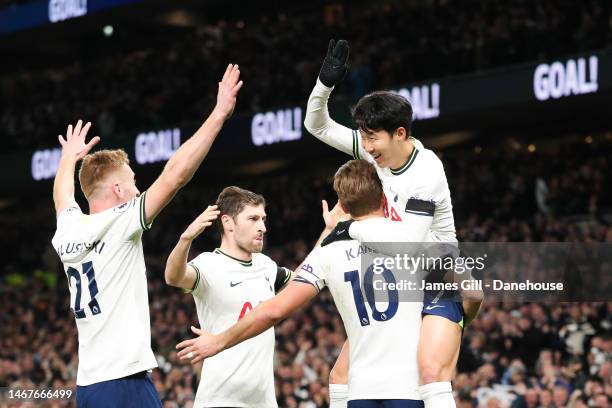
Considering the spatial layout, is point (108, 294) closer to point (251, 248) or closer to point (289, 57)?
point (251, 248)

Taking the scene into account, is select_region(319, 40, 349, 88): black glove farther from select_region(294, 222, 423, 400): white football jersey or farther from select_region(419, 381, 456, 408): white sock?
select_region(419, 381, 456, 408): white sock

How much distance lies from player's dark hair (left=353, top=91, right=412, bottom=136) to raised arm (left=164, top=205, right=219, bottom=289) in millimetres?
985

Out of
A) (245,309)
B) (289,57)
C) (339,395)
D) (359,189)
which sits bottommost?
(339,395)

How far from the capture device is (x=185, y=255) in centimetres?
613

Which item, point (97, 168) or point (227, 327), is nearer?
point (97, 168)

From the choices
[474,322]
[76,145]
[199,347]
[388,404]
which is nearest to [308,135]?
[474,322]

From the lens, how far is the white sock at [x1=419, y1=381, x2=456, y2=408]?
5.48 meters

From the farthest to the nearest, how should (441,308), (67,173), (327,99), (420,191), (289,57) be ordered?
(289,57) → (327,99) → (67,173) → (420,191) → (441,308)

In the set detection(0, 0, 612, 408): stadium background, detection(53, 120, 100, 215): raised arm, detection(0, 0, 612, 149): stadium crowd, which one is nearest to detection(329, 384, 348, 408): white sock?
detection(53, 120, 100, 215): raised arm

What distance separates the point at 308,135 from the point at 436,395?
1434 cm

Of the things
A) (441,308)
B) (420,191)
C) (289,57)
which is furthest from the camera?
(289,57)

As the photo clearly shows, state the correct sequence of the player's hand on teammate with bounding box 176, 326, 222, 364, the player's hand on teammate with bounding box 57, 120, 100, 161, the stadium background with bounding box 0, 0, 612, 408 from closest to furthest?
1. the player's hand on teammate with bounding box 176, 326, 222, 364
2. the player's hand on teammate with bounding box 57, 120, 100, 161
3. the stadium background with bounding box 0, 0, 612, 408

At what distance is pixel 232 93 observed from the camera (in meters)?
5.55

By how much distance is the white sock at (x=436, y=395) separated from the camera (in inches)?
216
